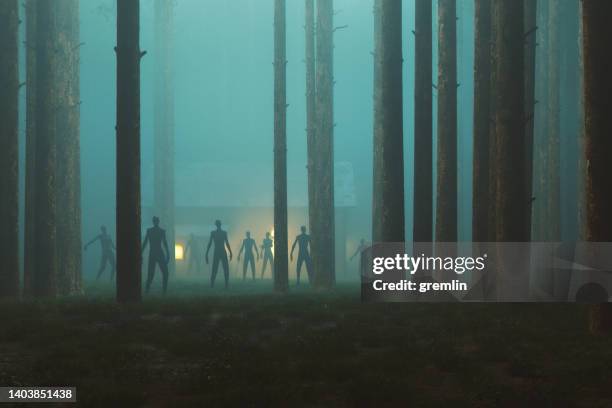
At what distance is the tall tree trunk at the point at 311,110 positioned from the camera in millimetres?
23328

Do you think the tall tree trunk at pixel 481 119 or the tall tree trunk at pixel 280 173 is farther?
the tall tree trunk at pixel 280 173

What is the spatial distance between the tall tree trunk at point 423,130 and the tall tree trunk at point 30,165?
24.7 feet

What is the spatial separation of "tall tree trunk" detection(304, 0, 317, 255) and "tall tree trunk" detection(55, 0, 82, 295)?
6.75m

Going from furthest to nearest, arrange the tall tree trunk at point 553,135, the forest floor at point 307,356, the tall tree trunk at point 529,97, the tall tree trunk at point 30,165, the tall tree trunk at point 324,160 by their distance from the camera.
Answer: the tall tree trunk at point 553,135 → the tall tree trunk at point 324,160 → the tall tree trunk at point 30,165 → the tall tree trunk at point 529,97 → the forest floor at point 307,356

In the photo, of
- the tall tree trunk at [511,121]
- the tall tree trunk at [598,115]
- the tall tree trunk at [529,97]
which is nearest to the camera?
the tall tree trunk at [598,115]

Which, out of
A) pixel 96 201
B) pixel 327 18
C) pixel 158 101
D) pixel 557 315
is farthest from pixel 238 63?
pixel 557 315

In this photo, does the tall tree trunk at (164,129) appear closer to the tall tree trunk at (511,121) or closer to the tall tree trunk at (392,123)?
the tall tree trunk at (392,123)

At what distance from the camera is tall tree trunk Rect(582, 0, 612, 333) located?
362 inches

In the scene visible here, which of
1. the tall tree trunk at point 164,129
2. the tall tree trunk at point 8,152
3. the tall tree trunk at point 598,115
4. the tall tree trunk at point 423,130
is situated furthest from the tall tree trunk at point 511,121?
the tall tree trunk at point 164,129

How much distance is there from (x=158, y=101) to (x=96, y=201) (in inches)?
500

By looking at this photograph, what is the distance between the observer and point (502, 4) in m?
13.1

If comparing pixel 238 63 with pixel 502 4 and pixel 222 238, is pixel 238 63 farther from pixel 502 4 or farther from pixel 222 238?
pixel 502 4

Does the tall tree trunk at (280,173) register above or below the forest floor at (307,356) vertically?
above

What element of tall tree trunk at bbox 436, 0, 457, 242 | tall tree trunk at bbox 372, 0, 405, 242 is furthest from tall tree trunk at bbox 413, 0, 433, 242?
tall tree trunk at bbox 436, 0, 457, 242
